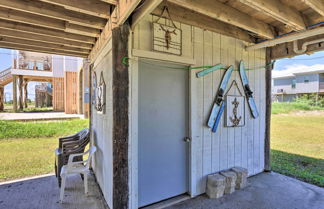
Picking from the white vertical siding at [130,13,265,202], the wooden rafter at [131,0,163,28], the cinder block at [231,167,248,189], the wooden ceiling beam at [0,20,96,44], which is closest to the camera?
the wooden rafter at [131,0,163,28]

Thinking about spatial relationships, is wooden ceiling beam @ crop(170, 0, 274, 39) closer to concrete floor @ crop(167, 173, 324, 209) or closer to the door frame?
the door frame

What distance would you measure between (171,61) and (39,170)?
3.37 m

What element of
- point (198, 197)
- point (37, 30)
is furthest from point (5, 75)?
point (198, 197)

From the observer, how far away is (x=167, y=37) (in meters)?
2.23

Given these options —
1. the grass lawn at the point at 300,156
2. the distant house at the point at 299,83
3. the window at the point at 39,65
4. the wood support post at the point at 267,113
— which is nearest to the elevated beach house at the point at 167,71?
the wood support post at the point at 267,113

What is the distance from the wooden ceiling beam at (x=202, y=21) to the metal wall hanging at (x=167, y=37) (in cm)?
9

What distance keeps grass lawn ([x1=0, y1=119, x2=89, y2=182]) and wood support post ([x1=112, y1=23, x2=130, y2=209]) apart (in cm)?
230

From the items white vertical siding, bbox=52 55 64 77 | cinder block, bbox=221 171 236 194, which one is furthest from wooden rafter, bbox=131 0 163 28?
white vertical siding, bbox=52 55 64 77

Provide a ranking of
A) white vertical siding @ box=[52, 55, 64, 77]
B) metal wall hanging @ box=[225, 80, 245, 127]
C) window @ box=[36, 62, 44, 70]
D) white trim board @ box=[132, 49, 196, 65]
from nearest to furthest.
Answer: white trim board @ box=[132, 49, 196, 65] < metal wall hanging @ box=[225, 80, 245, 127] < white vertical siding @ box=[52, 55, 64, 77] < window @ box=[36, 62, 44, 70]

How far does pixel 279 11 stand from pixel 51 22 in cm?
280

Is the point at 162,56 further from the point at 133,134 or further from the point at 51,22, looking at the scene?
the point at 51,22

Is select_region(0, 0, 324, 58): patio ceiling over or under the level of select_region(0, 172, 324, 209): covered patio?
over

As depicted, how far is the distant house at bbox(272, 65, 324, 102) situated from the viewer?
16.5 m

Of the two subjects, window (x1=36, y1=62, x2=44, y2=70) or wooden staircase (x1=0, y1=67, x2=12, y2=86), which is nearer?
wooden staircase (x1=0, y1=67, x2=12, y2=86)
